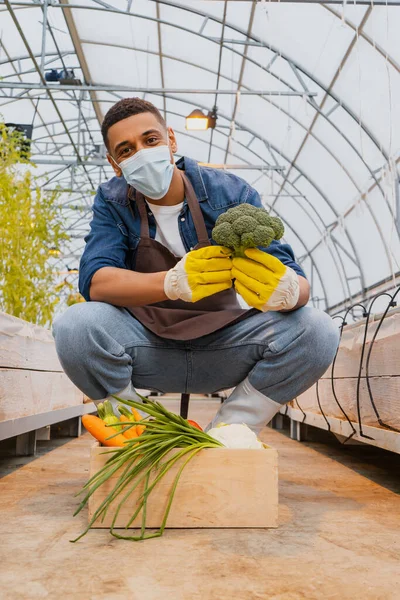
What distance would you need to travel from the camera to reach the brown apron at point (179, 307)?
1.99 metres

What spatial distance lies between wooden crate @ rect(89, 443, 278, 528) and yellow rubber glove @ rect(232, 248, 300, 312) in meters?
0.44

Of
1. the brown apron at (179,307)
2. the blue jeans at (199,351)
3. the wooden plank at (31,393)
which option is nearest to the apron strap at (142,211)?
the brown apron at (179,307)

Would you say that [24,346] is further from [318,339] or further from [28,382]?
[318,339]

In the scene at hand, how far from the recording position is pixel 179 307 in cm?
212

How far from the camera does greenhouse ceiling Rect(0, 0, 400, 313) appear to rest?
274 inches

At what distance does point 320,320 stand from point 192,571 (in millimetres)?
915

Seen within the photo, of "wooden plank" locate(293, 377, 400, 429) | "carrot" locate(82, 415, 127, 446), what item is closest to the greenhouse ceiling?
"wooden plank" locate(293, 377, 400, 429)

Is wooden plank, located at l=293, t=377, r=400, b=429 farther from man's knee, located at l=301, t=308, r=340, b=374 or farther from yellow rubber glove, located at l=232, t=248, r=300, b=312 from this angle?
yellow rubber glove, located at l=232, t=248, r=300, b=312

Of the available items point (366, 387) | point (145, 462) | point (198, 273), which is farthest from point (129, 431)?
point (366, 387)

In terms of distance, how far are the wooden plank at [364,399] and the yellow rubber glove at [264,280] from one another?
2.20 feet

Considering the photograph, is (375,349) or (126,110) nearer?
(126,110)

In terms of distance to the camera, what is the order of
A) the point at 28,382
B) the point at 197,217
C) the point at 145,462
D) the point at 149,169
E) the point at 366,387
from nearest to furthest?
the point at 145,462
the point at 149,169
the point at 197,217
the point at 366,387
the point at 28,382

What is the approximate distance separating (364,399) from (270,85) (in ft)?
22.2

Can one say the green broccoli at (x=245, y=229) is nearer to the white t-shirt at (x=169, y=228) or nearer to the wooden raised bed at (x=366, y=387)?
the white t-shirt at (x=169, y=228)
